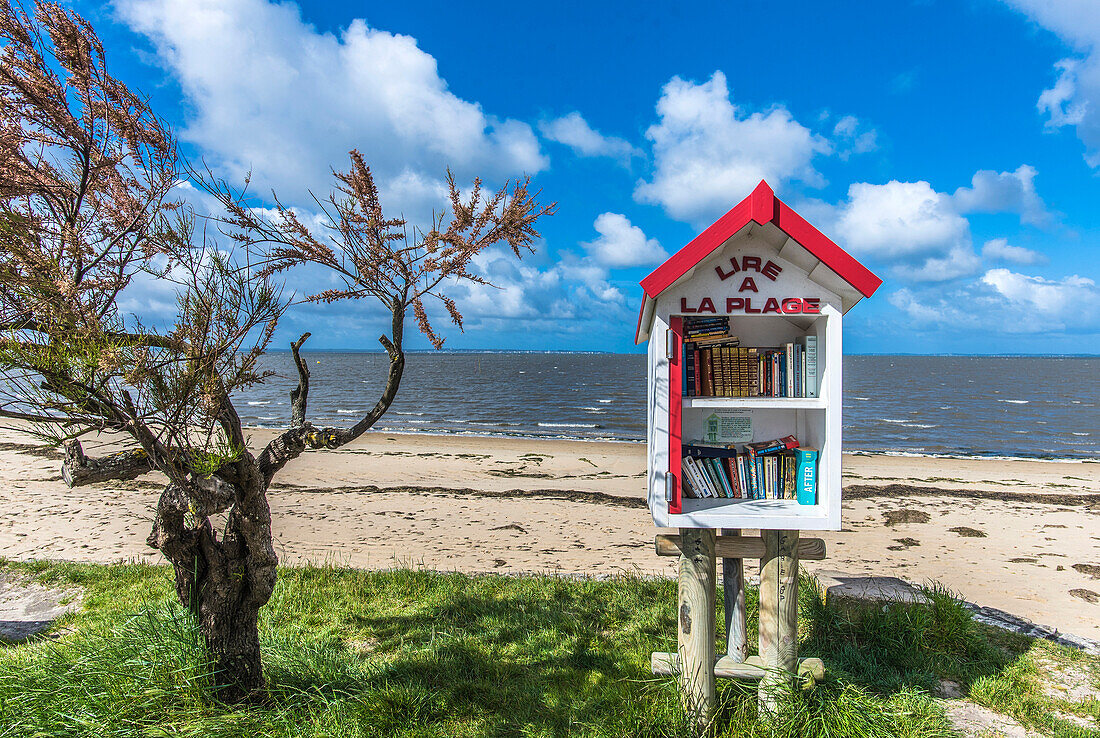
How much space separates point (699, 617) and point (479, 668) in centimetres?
174

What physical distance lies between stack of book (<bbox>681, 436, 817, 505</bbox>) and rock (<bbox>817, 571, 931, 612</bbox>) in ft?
6.42

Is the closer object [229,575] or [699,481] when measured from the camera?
[229,575]

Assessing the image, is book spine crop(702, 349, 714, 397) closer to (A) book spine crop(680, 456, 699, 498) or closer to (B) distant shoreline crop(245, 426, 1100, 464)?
(A) book spine crop(680, 456, 699, 498)

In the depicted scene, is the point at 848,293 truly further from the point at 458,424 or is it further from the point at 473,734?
the point at 458,424

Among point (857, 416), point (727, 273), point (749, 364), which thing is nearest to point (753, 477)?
point (749, 364)

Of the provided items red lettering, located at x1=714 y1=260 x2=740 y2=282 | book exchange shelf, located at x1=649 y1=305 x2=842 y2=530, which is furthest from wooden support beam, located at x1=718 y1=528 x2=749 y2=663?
red lettering, located at x1=714 y1=260 x2=740 y2=282

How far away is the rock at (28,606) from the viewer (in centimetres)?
490

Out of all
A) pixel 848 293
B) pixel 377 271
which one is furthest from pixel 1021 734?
pixel 377 271

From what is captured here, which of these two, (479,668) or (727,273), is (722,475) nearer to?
(727,273)

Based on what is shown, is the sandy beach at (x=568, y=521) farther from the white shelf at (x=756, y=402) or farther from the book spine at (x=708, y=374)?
the white shelf at (x=756, y=402)

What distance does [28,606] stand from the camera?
17.9 ft

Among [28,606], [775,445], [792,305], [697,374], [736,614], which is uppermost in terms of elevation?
[792,305]

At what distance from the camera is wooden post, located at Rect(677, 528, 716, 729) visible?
358cm

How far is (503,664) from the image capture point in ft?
14.1
